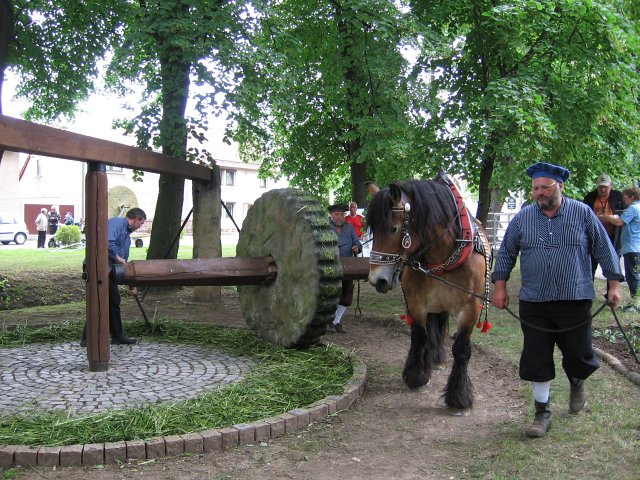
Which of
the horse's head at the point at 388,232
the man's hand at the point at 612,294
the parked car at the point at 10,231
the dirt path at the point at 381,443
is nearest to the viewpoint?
the dirt path at the point at 381,443

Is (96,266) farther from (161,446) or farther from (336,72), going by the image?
(336,72)

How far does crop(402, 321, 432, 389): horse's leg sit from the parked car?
30147 millimetres

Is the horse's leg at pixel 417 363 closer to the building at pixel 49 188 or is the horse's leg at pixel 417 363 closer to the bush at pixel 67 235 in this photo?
the bush at pixel 67 235

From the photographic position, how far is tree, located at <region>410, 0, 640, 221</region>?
946 cm

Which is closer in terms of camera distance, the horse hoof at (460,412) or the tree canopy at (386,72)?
the horse hoof at (460,412)

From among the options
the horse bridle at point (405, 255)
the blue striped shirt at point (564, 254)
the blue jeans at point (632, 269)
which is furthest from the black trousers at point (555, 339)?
the blue jeans at point (632, 269)

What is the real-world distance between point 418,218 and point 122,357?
3434 millimetres

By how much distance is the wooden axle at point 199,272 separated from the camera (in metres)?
6.02

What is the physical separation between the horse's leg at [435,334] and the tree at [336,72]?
16.8 feet

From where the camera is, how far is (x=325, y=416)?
4910 millimetres

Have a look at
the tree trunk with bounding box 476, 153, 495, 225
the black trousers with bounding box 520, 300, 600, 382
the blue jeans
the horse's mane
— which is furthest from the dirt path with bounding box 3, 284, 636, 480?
the tree trunk with bounding box 476, 153, 495, 225

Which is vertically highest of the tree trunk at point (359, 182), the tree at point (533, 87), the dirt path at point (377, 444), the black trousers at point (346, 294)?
the tree at point (533, 87)

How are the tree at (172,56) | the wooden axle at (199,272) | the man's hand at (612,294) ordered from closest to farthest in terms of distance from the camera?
the man's hand at (612,294) → the wooden axle at (199,272) → the tree at (172,56)

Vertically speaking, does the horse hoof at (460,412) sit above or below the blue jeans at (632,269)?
below
